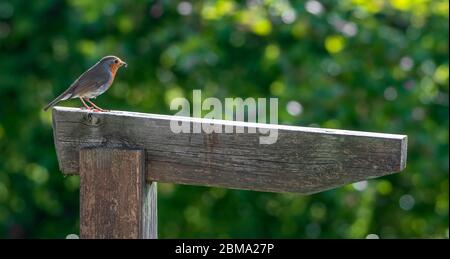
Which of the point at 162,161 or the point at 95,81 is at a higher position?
the point at 95,81

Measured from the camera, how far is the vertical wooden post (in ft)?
9.12

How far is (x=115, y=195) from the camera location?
2.81 meters

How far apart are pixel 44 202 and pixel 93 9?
2538 mm

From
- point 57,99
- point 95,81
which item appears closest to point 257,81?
point 95,81

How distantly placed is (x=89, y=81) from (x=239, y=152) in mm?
2463

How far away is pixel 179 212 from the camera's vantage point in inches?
357

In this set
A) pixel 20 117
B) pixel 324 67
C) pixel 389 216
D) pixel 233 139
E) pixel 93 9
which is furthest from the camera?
pixel 20 117

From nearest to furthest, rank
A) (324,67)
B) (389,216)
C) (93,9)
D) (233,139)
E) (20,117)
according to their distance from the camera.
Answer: (233,139) < (324,67) < (93,9) < (389,216) < (20,117)

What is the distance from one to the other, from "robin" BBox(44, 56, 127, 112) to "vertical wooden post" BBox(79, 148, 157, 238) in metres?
2.09

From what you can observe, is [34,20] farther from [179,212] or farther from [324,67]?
[324,67]

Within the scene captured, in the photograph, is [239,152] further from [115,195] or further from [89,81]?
[89,81]

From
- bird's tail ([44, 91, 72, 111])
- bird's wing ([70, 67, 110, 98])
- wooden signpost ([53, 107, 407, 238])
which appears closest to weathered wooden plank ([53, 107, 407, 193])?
wooden signpost ([53, 107, 407, 238])

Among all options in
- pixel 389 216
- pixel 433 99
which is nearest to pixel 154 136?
pixel 433 99

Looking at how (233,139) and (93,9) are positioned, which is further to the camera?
(93,9)
